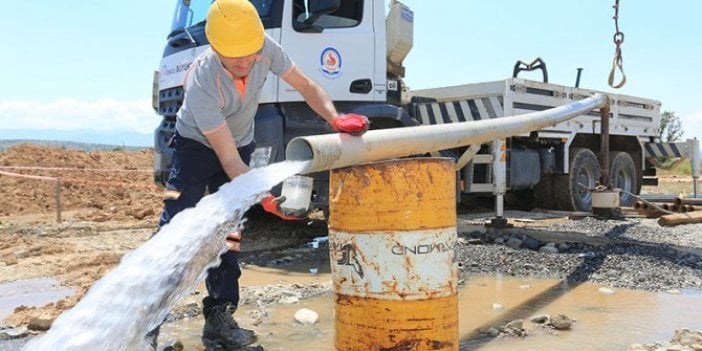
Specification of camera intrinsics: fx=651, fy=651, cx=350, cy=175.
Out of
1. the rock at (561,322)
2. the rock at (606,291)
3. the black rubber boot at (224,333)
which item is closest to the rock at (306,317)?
the black rubber boot at (224,333)

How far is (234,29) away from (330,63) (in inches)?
116

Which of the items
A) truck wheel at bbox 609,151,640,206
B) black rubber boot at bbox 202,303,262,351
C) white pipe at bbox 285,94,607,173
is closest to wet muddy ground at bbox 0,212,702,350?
black rubber boot at bbox 202,303,262,351

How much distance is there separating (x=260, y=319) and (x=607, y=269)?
→ 284 centimetres

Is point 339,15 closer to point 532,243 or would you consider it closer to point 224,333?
point 532,243

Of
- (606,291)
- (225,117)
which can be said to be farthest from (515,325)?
(225,117)

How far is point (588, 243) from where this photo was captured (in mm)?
5945

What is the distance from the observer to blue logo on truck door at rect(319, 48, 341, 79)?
5652mm

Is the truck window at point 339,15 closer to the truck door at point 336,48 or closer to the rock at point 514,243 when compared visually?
the truck door at point 336,48

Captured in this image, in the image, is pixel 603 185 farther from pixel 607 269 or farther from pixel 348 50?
pixel 348 50

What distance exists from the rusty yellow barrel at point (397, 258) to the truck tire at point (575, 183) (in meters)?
6.95

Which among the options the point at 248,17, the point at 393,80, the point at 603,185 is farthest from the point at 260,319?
the point at 603,185

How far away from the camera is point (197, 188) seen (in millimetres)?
3348

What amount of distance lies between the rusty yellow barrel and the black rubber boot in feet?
3.02

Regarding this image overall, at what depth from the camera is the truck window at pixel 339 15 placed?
5574 mm
